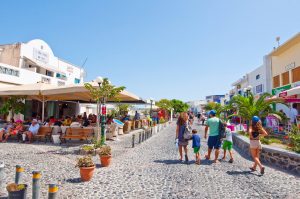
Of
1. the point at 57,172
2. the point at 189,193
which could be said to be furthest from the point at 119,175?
the point at 189,193

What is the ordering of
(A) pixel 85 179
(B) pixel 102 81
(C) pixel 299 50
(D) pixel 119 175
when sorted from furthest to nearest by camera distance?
(C) pixel 299 50, (B) pixel 102 81, (D) pixel 119 175, (A) pixel 85 179

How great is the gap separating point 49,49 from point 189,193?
33380 mm

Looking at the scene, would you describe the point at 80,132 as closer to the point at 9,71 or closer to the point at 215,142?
the point at 215,142

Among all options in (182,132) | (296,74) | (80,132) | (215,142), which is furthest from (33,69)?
(296,74)

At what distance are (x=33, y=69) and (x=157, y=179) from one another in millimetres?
25530

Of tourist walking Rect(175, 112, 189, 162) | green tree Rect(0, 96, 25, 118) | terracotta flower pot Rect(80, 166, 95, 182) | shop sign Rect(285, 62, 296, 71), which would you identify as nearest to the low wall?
tourist walking Rect(175, 112, 189, 162)

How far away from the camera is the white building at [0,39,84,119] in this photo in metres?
20.4

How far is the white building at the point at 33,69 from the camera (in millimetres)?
20359

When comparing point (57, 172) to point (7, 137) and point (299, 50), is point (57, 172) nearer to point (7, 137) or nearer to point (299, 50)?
point (7, 137)

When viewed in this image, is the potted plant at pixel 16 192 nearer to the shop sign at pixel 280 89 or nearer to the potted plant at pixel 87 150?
the potted plant at pixel 87 150

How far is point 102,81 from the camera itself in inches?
365

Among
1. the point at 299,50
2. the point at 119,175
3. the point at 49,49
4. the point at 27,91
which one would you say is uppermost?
the point at 49,49

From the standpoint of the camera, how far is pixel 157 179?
17.2 ft

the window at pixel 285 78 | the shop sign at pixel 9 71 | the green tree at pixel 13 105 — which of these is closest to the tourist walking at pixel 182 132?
the green tree at pixel 13 105
